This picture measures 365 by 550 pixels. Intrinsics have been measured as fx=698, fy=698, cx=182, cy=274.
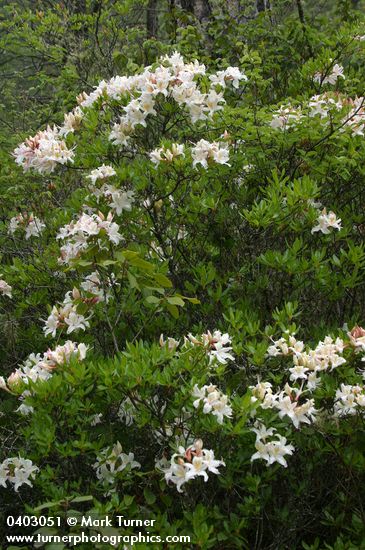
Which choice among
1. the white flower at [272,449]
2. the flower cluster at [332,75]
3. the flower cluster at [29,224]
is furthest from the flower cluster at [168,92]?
the white flower at [272,449]

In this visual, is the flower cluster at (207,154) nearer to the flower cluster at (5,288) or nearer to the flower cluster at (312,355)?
the flower cluster at (312,355)

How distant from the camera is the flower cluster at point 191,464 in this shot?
217 cm

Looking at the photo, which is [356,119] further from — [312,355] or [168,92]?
[312,355]

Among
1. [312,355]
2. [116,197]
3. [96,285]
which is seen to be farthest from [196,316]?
[312,355]

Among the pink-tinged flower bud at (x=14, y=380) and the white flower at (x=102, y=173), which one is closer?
the pink-tinged flower bud at (x=14, y=380)

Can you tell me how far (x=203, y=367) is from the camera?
2.49m

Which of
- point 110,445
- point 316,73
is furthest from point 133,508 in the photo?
point 316,73

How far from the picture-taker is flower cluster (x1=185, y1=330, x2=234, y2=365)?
253 centimetres

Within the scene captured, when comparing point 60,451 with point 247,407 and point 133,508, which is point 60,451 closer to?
point 133,508

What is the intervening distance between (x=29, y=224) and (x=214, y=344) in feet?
6.09

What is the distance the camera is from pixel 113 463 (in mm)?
2447

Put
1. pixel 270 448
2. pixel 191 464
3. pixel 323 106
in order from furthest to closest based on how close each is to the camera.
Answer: pixel 323 106
pixel 270 448
pixel 191 464

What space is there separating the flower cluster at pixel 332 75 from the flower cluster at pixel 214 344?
2.19 m

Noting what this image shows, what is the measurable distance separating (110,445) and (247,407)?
0.55 m
